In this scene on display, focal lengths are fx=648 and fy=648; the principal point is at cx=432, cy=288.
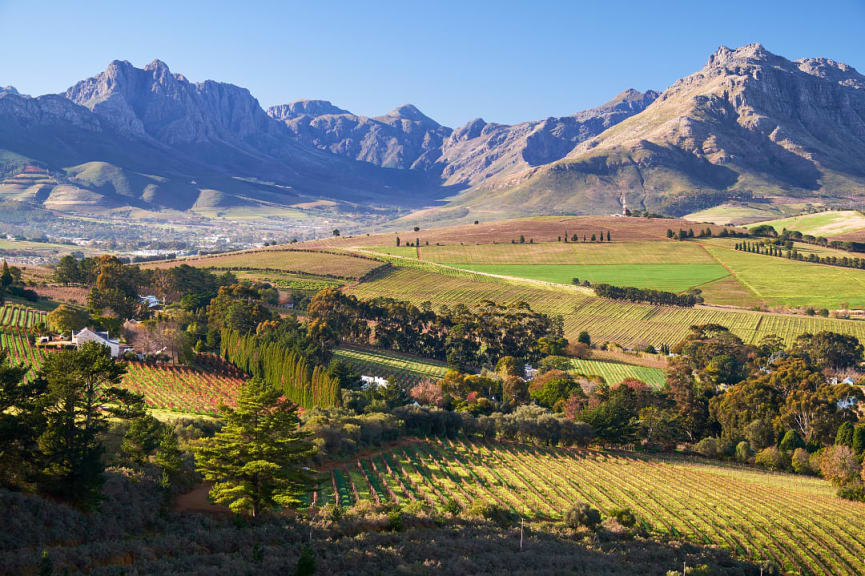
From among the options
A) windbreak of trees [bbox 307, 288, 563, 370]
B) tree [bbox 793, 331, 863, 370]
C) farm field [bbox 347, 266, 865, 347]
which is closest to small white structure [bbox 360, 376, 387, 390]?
windbreak of trees [bbox 307, 288, 563, 370]

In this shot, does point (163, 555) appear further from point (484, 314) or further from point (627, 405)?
point (484, 314)

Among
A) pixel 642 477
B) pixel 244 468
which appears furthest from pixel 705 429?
pixel 244 468

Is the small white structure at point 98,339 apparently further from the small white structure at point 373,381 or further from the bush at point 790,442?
the bush at point 790,442

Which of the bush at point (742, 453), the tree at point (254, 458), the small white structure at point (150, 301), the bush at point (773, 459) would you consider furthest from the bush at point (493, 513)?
the small white structure at point (150, 301)

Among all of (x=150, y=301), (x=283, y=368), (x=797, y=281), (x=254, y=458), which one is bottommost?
(x=283, y=368)

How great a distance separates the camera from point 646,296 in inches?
5281

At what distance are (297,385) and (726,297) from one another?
9869cm

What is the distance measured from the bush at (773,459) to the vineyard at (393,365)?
40.4 meters

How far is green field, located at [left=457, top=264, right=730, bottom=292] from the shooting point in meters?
145

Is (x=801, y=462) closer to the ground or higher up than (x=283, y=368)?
closer to the ground

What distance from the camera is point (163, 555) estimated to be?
81.8 ft

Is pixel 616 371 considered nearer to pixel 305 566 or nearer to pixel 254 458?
pixel 254 458

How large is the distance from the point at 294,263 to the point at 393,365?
77.0m

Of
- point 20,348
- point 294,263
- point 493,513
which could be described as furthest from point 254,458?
point 294,263
